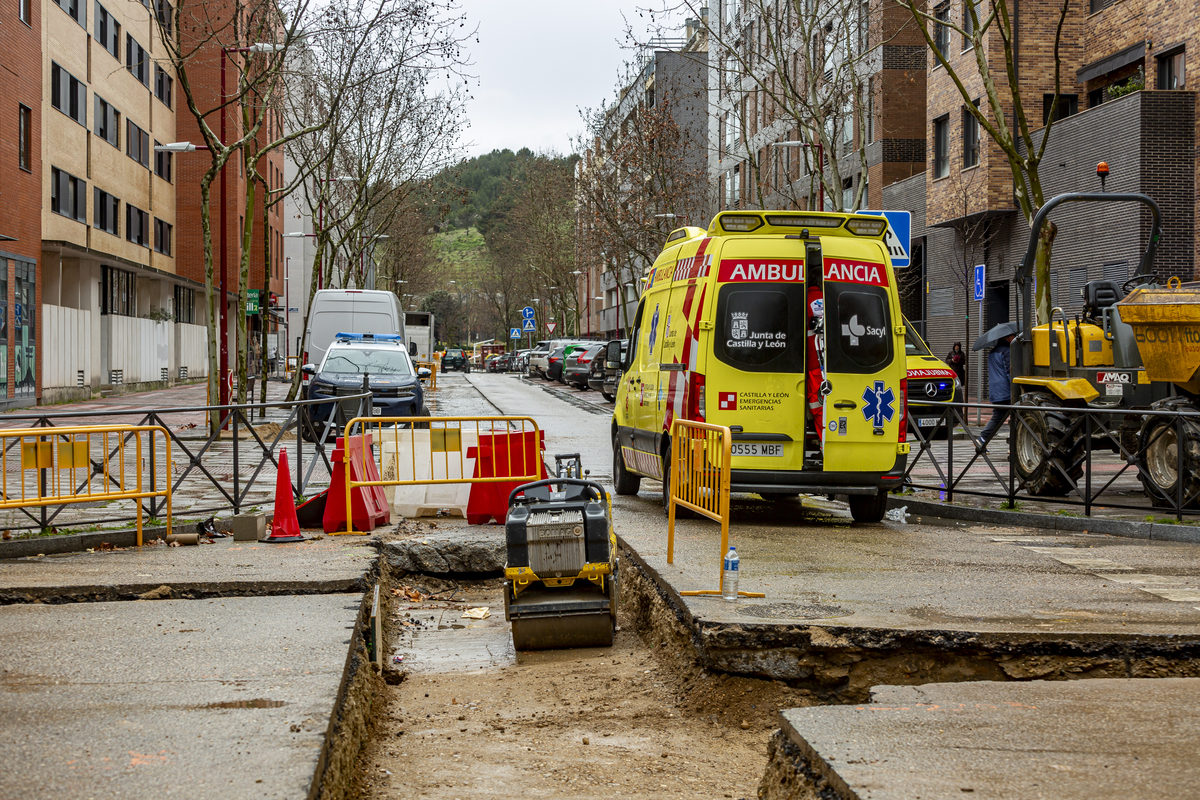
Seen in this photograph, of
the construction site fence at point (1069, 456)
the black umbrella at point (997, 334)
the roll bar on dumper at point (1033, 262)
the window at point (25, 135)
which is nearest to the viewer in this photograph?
the construction site fence at point (1069, 456)

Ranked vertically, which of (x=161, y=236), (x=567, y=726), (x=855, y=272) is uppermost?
(x=161, y=236)

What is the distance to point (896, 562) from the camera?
8.59 meters

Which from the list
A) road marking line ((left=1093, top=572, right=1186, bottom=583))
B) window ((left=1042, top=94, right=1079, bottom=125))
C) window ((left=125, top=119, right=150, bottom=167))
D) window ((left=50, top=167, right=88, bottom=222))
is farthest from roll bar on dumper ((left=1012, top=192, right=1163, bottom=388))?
window ((left=125, top=119, right=150, bottom=167))

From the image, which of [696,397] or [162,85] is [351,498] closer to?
[696,397]

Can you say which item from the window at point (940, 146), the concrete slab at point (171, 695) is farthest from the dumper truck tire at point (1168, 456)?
the window at point (940, 146)

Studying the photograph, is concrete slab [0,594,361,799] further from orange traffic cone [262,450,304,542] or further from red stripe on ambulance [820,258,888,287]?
red stripe on ambulance [820,258,888,287]

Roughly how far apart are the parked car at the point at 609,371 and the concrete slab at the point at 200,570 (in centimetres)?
466

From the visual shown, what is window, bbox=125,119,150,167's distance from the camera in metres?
41.5

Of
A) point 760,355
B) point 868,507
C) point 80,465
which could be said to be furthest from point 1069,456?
point 80,465

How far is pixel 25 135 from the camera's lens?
30094mm

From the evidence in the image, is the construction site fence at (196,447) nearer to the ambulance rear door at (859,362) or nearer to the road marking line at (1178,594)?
the ambulance rear door at (859,362)

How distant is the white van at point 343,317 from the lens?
28219 mm

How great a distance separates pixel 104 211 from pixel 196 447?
1224 inches

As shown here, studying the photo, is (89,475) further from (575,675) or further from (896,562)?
(896,562)
